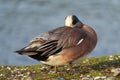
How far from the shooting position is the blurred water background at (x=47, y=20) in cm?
2997

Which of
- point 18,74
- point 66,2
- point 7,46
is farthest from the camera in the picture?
point 66,2

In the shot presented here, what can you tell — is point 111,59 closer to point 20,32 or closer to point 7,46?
point 7,46

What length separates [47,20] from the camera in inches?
1417

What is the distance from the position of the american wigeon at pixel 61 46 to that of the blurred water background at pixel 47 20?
13.5 m

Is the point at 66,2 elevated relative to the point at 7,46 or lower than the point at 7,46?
elevated

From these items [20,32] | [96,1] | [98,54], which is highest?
[96,1]

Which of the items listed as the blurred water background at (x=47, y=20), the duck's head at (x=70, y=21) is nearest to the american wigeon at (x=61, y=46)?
the duck's head at (x=70, y=21)

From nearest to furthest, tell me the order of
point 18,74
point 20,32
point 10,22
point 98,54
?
point 18,74
point 98,54
point 20,32
point 10,22

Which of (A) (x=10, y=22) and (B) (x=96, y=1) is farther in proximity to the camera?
(B) (x=96, y=1)

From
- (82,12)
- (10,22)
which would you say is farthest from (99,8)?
(10,22)

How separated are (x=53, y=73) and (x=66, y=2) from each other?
29426mm

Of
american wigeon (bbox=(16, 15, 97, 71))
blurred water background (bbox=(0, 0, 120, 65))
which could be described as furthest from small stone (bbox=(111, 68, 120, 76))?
blurred water background (bbox=(0, 0, 120, 65))

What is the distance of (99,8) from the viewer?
1572 inches

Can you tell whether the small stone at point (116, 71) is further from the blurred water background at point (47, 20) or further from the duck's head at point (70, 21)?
the blurred water background at point (47, 20)
